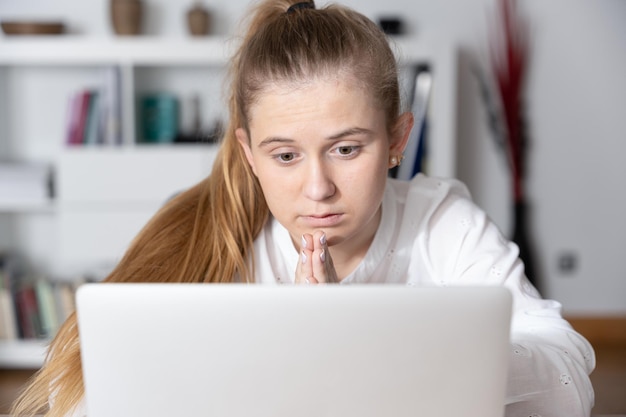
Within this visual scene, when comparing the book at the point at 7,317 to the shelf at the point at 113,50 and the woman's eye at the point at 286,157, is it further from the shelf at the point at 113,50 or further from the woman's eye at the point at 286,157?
the woman's eye at the point at 286,157

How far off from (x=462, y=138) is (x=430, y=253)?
2477 millimetres

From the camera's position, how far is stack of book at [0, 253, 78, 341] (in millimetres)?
3418

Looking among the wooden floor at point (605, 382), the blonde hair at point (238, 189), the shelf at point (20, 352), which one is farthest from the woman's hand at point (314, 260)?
the shelf at point (20, 352)

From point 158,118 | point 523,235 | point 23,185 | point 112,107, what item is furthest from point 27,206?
point 523,235

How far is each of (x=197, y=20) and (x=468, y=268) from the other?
97.5 inches

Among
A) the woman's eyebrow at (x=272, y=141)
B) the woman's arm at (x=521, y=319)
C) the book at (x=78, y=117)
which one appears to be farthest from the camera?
the book at (x=78, y=117)

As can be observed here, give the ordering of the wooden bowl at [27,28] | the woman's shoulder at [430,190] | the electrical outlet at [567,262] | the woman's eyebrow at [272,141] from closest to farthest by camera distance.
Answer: the woman's eyebrow at [272,141], the woman's shoulder at [430,190], the wooden bowl at [27,28], the electrical outlet at [567,262]

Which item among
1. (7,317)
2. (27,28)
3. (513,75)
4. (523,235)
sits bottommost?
(7,317)

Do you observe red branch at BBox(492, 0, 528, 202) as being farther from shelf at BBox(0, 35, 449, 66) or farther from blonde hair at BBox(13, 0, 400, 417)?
blonde hair at BBox(13, 0, 400, 417)

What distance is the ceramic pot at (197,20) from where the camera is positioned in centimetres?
353

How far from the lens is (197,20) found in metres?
3.53

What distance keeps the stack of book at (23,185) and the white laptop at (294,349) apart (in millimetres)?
2844

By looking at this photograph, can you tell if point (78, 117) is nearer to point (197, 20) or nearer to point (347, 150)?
point (197, 20)

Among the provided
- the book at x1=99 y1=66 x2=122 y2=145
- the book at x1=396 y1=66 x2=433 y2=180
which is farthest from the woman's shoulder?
the book at x1=99 y1=66 x2=122 y2=145
